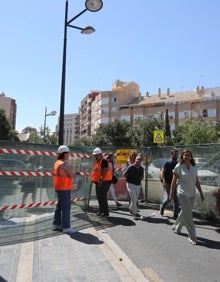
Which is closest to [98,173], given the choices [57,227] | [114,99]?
[57,227]

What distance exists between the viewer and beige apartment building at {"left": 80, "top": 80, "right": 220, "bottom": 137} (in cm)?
8794

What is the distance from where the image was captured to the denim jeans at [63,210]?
8062 millimetres

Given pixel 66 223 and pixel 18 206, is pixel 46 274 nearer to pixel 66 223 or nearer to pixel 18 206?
pixel 66 223

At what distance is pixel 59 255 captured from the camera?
6.27m

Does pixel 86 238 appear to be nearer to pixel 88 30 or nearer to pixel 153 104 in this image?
pixel 88 30

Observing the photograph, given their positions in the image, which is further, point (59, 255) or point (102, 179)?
point (102, 179)

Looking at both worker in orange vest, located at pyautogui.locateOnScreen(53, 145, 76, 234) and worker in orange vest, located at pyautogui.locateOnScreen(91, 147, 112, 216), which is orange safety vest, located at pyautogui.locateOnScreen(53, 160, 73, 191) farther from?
worker in orange vest, located at pyautogui.locateOnScreen(91, 147, 112, 216)

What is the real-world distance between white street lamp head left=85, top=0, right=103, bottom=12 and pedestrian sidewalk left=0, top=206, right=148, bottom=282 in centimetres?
682

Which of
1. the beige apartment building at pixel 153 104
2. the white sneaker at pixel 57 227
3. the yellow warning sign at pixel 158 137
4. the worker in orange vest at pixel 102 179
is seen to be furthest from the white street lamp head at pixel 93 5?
the beige apartment building at pixel 153 104

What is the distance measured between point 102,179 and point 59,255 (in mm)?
4245

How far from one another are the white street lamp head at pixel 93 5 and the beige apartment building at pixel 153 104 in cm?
7562

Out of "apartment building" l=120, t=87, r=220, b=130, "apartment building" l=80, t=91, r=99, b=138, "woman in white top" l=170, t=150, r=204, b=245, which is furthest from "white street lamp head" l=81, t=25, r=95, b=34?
"apartment building" l=80, t=91, r=99, b=138

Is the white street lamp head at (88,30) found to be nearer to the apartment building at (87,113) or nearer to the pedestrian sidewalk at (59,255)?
the pedestrian sidewalk at (59,255)

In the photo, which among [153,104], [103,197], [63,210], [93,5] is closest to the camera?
[63,210]
